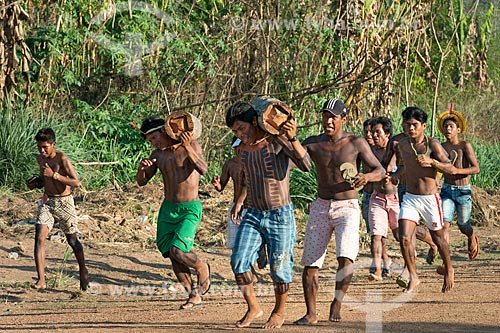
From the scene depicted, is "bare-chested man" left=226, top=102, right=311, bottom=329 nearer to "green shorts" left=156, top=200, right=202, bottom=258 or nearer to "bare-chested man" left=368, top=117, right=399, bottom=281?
"green shorts" left=156, top=200, right=202, bottom=258

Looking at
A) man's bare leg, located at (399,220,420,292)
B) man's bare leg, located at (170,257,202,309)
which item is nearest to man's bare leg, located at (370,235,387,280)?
man's bare leg, located at (399,220,420,292)

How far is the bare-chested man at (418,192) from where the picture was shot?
372 inches

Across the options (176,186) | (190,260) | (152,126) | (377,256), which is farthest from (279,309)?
(377,256)

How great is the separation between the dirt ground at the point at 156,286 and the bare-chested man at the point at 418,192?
34 cm

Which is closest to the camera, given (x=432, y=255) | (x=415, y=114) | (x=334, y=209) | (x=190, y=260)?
(x=334, y=209)

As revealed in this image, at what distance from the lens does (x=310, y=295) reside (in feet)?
25.3

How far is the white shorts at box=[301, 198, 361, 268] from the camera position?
776 centimetres

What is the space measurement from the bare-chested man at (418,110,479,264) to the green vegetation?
4.00 metres

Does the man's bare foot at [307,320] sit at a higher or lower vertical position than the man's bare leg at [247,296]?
lower

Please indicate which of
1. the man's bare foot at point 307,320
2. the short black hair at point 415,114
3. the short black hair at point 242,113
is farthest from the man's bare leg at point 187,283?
the short black hair at point 415,114

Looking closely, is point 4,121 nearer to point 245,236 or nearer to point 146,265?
point 146,265

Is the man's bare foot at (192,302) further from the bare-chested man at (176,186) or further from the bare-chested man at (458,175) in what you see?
the bare-chested man at (458,175)

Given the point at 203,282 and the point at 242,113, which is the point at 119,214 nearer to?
the point at 203,282

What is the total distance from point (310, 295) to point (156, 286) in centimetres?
323
